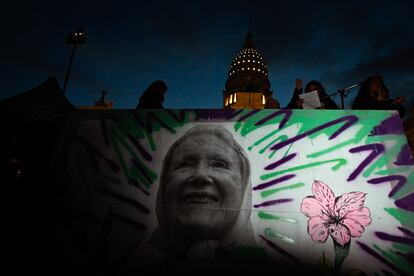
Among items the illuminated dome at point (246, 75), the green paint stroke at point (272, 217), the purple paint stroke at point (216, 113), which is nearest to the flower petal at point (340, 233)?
the green paint stroke at point (272, 217)

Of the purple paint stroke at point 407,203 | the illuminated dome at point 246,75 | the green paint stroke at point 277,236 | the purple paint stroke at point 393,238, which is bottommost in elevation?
the green paint stroke at point 277,236

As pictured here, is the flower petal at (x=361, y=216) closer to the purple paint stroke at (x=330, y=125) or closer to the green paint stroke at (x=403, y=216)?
the green paint stroke at (x=403, y=216)

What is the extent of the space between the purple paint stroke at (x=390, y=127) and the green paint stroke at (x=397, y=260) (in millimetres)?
1856

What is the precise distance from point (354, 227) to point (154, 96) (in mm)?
4449

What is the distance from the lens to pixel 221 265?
141 inches

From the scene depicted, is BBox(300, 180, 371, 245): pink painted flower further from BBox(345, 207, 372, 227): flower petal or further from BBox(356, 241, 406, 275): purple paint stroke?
BBox(356, 241, 406, 275): purple paint stroke

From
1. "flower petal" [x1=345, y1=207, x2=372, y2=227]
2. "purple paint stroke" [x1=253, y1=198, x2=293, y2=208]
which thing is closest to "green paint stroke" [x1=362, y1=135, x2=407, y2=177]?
"flower petal" [x1=345, y1=207, x2=372, y2=227]

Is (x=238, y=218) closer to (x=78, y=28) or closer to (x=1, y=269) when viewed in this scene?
(x=1, y=269)

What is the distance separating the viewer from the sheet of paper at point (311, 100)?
505 cm

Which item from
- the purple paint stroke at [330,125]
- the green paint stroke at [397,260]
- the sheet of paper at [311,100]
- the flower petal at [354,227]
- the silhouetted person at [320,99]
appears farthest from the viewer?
the silhouetted person at [320,99]

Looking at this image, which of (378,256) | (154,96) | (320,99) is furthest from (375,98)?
(154,96)

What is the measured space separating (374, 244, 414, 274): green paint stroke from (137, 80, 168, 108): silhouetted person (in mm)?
4695

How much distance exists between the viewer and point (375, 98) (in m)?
4.93

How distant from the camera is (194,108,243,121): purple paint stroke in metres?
4.49
